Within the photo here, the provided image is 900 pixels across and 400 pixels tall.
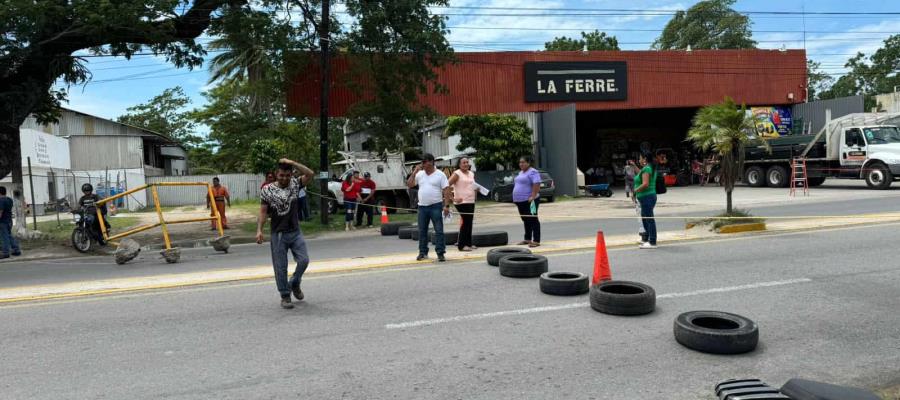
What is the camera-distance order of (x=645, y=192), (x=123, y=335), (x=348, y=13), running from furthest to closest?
(x=348, y=13)
(x=645, y=192)
(x=123, y=335)

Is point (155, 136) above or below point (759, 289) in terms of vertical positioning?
above

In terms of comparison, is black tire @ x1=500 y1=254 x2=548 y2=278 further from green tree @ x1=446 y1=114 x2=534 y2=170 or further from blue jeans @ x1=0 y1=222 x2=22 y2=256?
green tree @ x1=446 y1=114 x2=534 y2=170

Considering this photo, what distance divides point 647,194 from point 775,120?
28426 millimetres

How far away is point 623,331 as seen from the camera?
16.4 ft

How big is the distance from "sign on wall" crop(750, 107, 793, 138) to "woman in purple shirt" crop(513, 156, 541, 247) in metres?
27.6

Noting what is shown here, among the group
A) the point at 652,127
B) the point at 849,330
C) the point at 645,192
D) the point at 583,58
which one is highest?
the point at 583,58

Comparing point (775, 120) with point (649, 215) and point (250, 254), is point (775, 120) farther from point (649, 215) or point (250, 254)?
point (250, 254)

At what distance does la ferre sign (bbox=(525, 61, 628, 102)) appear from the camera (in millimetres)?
28984

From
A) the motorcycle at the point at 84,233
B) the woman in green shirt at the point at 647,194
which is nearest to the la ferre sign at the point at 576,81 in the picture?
the woman in green shirt at the point at 647,194

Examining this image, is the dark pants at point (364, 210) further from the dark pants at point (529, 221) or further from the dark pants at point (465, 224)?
the dark pants at point (529, 221)

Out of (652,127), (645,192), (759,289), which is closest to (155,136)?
(652,127)

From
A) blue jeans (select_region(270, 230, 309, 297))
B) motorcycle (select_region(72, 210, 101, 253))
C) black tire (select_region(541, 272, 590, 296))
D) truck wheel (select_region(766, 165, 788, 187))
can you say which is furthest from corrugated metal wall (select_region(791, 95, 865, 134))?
motorcycle (select_region(72, 210, 101, 253))

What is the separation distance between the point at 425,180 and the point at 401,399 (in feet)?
17.3

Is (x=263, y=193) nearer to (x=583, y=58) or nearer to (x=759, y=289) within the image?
(x=759, y=289)
